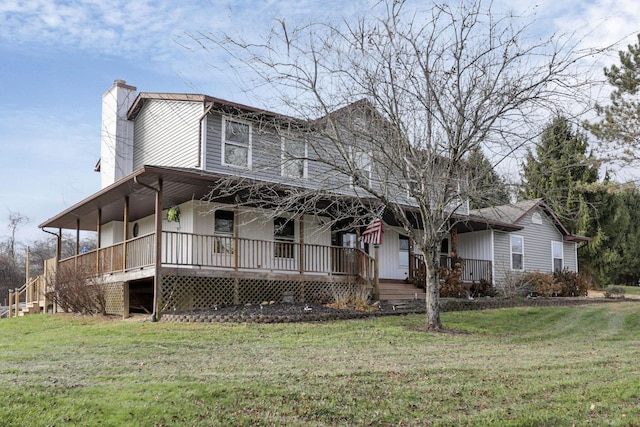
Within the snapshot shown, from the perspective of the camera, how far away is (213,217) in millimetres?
18391

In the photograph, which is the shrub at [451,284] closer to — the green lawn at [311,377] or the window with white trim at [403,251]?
the window with white trim at [403,251]

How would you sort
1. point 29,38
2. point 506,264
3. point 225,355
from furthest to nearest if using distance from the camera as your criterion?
point 506,264 < point 29,38 < point 225,355

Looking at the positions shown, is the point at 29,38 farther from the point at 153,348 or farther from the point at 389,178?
the point at 389,178

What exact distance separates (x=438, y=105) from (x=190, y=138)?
327 inches

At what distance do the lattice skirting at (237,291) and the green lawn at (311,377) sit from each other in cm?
173

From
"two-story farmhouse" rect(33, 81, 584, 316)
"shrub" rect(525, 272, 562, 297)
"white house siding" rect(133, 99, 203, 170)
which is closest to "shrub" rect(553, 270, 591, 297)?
"shrub" rect(525, 272, 562, 297)

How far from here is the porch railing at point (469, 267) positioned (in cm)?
2233

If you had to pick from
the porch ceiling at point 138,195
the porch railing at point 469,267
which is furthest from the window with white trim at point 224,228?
the porch railing at point 469,267

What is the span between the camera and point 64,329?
583 inches

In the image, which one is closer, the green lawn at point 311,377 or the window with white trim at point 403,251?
the green lawn at point 311,377

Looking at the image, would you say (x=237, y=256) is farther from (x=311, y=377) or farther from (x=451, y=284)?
(x=311, y=377)

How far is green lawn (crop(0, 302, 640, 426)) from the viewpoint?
6551mm

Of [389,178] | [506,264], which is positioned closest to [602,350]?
[389,178]

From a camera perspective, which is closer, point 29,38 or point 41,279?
point 29,38
